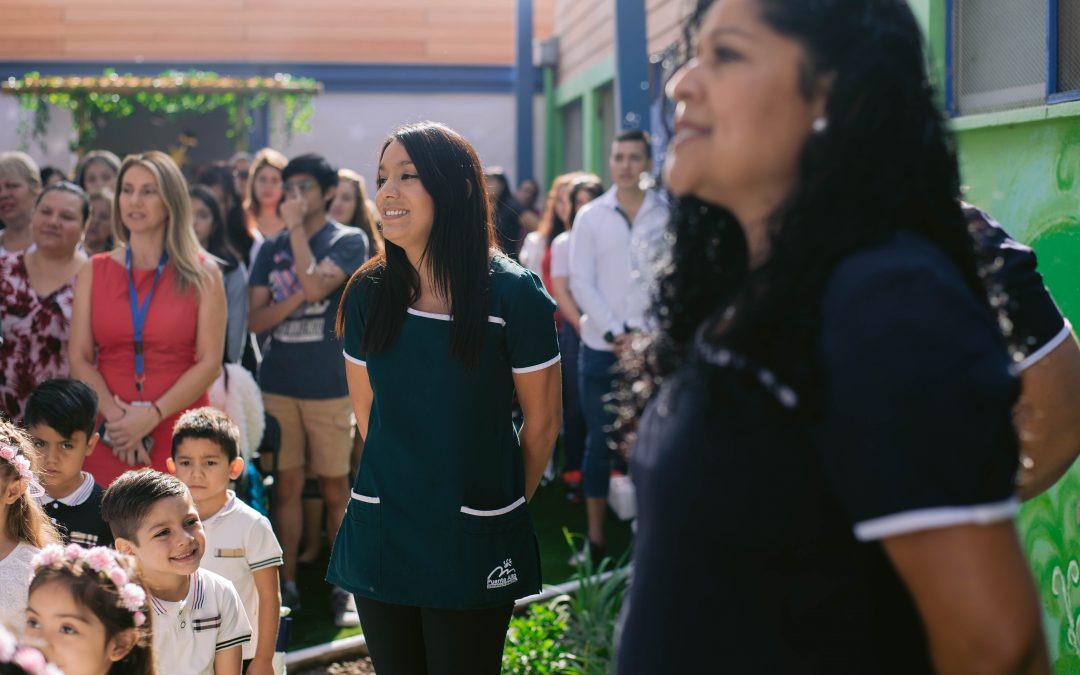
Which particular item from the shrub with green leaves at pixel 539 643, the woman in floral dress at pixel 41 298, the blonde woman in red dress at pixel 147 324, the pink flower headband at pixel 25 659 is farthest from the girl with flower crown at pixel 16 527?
the shrub with green leaves at pixel 539 643

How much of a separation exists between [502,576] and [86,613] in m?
0.98

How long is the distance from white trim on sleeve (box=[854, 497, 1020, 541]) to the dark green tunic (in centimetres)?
170

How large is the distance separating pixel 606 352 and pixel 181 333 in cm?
232

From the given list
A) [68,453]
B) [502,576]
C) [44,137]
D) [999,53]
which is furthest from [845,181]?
[44,137]

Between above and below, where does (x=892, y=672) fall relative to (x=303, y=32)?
below

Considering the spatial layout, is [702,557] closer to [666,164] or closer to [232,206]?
[666,164]

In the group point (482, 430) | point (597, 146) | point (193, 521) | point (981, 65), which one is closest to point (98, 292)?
point (193, 521)

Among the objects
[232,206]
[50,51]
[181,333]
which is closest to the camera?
[181,333]

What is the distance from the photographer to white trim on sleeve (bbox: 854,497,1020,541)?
121cm

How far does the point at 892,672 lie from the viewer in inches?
53.7

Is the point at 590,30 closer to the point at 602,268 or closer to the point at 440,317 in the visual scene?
the point at 602,268

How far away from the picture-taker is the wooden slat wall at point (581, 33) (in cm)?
1258

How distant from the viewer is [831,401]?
127 cm

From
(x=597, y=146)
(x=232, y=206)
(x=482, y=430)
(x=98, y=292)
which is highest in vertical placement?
(x=597, y=146)
